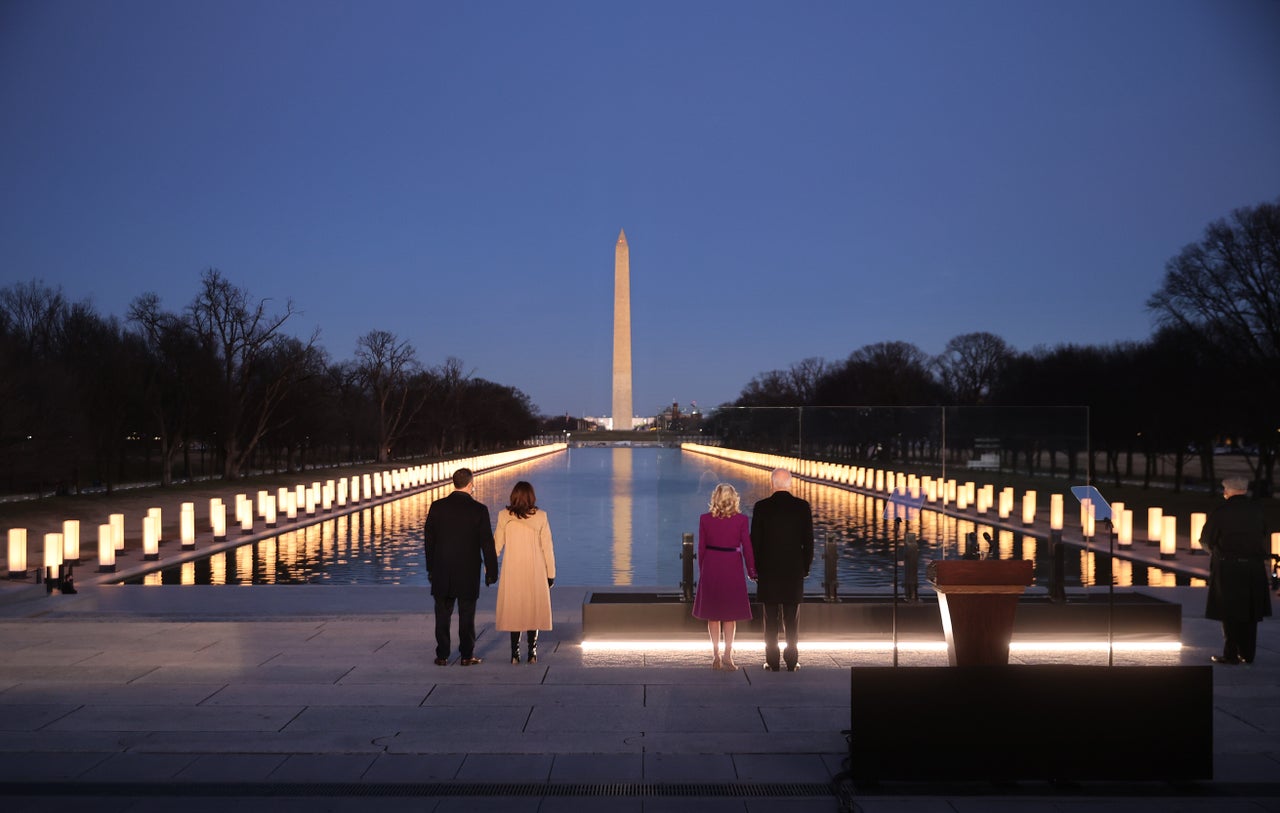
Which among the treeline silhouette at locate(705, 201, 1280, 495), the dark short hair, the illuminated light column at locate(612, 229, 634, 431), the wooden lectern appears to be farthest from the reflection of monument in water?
the illuminated light column at locate(612, 229, 634, 431)

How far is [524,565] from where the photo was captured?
33.6 feet

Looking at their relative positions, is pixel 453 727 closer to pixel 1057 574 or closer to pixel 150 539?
pixel 1057 574

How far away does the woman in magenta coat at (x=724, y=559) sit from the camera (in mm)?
9836

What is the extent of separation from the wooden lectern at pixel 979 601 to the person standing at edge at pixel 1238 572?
3.40m

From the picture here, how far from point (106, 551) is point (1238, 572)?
17.6m

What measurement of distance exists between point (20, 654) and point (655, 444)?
120731 mm

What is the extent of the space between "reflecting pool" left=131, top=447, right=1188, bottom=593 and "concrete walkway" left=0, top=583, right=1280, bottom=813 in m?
2.52

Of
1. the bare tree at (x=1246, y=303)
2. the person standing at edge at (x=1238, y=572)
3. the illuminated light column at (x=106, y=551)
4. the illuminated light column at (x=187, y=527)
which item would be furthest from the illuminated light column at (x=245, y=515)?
the bare tree at (x=1246, y=303)

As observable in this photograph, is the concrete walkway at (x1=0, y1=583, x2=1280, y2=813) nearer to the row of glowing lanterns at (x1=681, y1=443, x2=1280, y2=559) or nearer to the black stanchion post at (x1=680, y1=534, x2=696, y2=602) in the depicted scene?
the black stanchion post at (x1=680, y1=534, x2=696, y2=602)

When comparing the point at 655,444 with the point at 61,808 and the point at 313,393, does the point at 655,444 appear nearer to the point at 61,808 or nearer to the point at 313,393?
the point at 313,393

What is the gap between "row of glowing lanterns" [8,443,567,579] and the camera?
691 inches

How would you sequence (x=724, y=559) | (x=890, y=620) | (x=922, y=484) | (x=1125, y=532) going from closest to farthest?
(x=724, y=559) < (x=890, y=620) < (x=922, y=484) < (x=1125, y=532)

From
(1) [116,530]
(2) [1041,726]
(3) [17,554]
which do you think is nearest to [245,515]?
(1) [116,530]

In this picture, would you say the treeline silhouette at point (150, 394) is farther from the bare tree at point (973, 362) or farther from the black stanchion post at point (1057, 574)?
the bare tree at point (973, 362)
